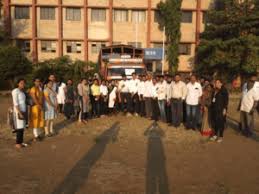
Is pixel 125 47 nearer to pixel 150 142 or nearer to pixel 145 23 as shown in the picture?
pixel 150 142

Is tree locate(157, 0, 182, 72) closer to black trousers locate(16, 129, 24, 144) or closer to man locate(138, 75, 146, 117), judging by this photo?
man locate(138, 75, 146, 117)

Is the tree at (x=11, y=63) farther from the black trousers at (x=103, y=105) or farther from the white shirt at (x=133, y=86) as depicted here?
the white shirt at (x=133, y=86)

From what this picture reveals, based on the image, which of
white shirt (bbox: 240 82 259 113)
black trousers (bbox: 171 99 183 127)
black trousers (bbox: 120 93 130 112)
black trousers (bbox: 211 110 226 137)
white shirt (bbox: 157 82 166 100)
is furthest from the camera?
black trousers (bbox: 120 93 130 112)

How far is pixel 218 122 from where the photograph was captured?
8.70m

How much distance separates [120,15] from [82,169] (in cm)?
3292

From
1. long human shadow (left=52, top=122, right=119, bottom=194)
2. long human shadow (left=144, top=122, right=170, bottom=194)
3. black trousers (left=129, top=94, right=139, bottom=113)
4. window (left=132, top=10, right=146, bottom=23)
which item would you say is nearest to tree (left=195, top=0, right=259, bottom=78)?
window (left=132, top=10, right=146, bottom=23)

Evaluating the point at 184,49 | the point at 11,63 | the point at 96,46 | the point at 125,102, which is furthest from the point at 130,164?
the point at 184,49

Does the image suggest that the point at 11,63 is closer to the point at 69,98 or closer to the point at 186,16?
the point at 69,98

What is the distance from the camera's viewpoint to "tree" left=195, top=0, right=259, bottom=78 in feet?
90.1

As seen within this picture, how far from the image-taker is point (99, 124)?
11.9 metres

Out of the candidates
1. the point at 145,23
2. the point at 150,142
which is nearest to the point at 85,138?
the point at 150,142

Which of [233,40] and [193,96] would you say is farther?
[233,40]

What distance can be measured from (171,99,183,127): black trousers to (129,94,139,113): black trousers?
8.93ft

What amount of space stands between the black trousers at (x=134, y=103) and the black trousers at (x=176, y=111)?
107 inches
